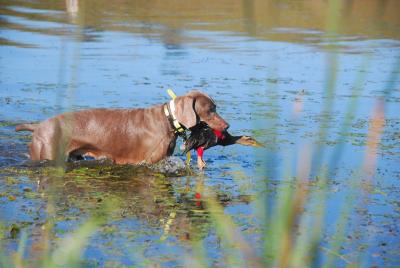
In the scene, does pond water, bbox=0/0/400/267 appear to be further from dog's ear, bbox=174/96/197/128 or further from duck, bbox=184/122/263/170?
dog's ear, bbox=174/96/197/128

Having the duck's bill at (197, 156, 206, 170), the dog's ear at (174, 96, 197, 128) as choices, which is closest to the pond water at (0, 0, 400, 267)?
the duck's bill at (197, 156, 206, 170)

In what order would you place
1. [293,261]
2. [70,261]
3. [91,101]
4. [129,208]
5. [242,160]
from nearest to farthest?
[293,261], [70,261], [129,208], [242,160], [91,101]

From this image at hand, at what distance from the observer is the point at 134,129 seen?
843 cm

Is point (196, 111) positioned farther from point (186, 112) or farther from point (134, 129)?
point (134, 129)

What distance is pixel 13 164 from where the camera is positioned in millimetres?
8336

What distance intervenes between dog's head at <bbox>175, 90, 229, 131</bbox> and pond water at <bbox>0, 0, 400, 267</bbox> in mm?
463

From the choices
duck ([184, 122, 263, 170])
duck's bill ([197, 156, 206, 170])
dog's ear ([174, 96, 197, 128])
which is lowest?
duck's bill ([197, 156, 206, 170])

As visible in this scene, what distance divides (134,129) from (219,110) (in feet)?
9.91

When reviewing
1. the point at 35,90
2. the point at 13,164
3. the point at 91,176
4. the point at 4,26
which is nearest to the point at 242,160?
the point at 91,176

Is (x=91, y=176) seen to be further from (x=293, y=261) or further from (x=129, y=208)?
(x=293, y=261)

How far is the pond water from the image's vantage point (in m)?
2.89

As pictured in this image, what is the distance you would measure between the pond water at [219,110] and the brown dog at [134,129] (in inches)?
7.2

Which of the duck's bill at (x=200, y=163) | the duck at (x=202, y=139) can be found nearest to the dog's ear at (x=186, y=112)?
the duck at (x=202, y=139)

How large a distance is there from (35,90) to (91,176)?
4621 mm
